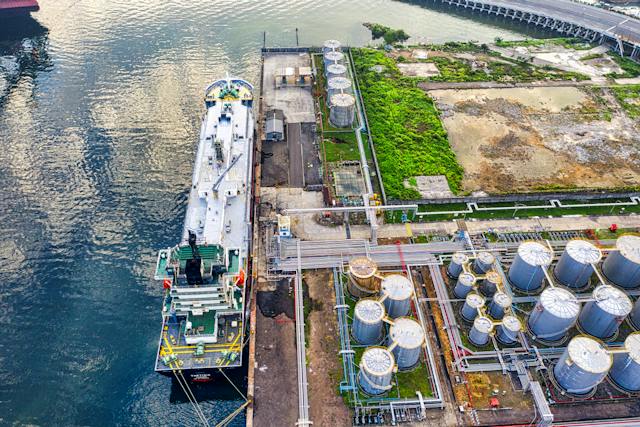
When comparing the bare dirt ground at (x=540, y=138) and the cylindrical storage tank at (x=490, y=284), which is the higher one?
the bare dirt ground at (x=540, y=138)

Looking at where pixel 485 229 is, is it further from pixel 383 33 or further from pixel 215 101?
pixel 383 33

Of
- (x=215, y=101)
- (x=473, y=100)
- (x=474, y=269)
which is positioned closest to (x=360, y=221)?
(x=474, y=269)

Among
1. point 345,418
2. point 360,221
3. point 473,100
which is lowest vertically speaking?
point 345,418

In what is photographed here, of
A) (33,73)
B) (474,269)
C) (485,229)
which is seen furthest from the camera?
(33,73)

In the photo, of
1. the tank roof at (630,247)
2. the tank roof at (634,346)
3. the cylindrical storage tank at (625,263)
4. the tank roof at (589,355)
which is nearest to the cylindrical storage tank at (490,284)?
the tank roof at (589,355)

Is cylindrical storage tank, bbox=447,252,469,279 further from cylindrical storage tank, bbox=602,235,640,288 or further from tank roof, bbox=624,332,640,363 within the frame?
tank roof, bbox=624,332,640,363

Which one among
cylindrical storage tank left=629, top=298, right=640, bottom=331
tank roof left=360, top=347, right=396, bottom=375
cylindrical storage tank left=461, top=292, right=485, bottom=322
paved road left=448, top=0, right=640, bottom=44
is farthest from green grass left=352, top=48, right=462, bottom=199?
paved road left=448, top=0, right=640, bottom=44

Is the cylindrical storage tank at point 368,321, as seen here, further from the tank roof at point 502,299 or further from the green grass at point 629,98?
the green grass at point 629,98
